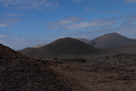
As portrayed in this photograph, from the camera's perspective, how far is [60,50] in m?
30.6

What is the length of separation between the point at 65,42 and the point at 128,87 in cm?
2648

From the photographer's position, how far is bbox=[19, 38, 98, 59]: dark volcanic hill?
28806 mm

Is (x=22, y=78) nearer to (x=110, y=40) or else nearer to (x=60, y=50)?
(x=60, y=50)

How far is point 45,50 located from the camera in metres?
30.6

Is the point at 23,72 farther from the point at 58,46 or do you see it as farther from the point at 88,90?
the point at 58,46

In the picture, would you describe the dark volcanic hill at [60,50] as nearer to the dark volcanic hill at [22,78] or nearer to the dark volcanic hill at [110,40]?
the dark volcanic hill at [22,78]

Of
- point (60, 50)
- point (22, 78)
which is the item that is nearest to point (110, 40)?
point (60, 50)

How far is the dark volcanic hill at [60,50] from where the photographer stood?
94.5 ft

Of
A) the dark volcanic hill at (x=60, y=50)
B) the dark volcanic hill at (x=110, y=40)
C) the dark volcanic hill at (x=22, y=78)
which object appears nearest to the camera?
the dark volcanic hill at (x=22, y=78)

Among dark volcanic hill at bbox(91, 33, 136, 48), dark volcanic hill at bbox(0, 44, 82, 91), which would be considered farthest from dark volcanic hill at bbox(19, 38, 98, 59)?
dark volcanic hill at bbox(91, 33, 136, 48)

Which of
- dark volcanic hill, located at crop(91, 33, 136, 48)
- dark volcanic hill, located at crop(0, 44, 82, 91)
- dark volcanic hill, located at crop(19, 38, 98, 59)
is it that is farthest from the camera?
dark volcanic hill, located at crop(91, 33, 136, 48)

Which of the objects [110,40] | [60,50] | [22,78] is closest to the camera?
[22,78]

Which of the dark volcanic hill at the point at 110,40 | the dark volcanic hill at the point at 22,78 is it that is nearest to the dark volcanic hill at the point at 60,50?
the dark volcanic hill at the point at 22,78

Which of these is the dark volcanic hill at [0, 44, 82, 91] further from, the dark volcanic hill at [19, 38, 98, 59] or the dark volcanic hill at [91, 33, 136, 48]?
the dark volcanic hill at [91, 33, 136, 48]
